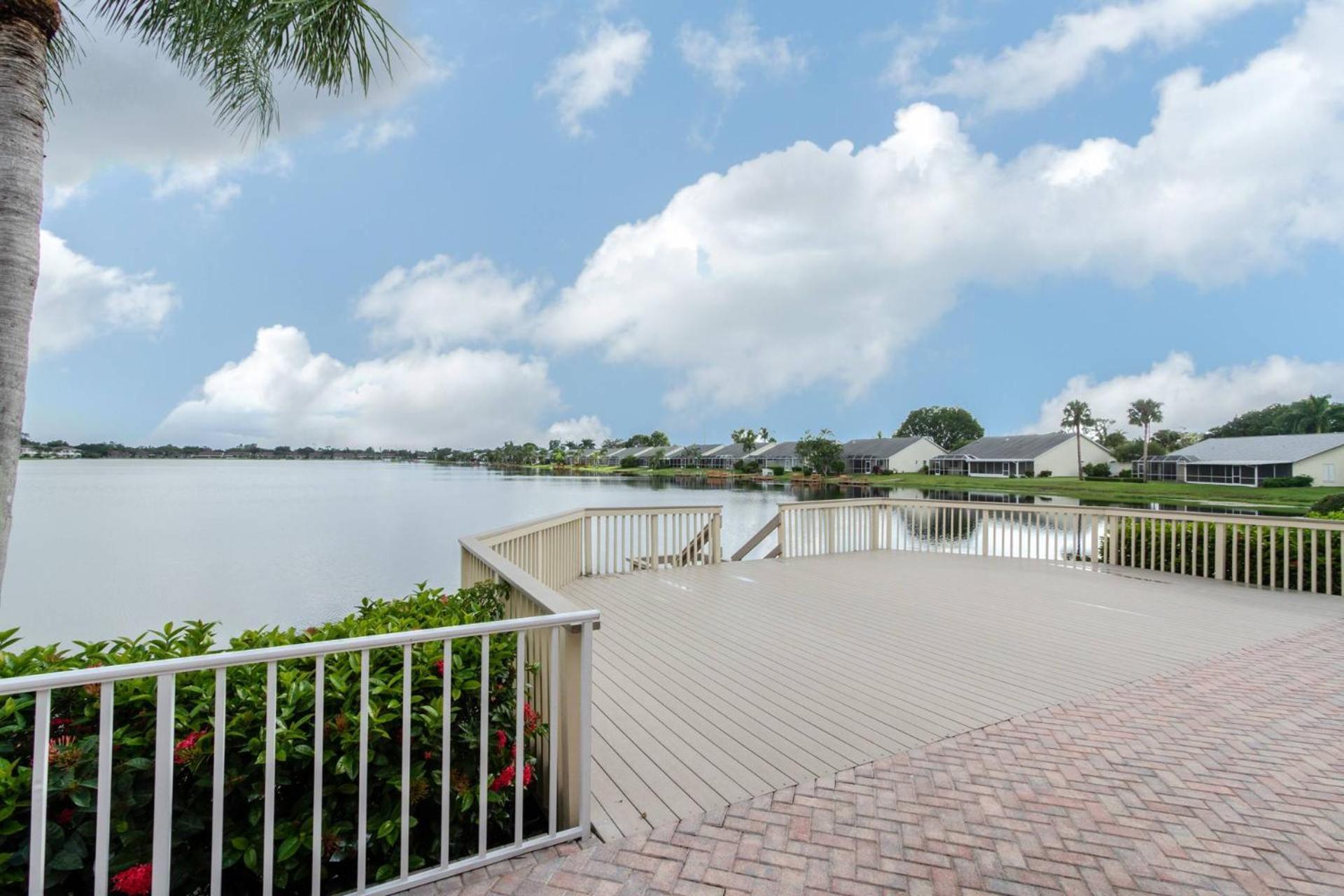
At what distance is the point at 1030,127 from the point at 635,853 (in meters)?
23.2

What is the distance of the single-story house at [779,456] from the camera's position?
63756mm

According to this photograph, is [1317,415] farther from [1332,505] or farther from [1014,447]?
[1332,505]

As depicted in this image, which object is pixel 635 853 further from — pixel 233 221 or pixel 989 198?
pixel 233 221

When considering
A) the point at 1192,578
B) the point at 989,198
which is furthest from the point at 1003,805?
the point at 989,198

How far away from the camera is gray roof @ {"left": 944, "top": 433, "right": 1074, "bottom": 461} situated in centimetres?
4772

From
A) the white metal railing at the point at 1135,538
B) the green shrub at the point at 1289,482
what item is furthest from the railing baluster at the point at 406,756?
the green shrub at the point at 1289,482

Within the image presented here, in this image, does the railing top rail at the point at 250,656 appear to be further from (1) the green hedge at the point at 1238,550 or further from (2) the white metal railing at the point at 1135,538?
(1) the green hedge at the point at 1238,550

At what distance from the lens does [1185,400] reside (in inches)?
2076

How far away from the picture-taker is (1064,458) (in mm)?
47969

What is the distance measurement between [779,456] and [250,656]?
Result: 2612 inches

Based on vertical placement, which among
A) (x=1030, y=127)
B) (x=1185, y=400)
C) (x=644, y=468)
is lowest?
(x=644, y=468)

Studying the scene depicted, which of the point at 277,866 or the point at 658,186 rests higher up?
the point at 658,186

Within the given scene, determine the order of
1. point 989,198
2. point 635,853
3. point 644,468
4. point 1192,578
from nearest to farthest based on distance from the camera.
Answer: point 635,853 < point 1192,578 < point 989,198 < point 644,468

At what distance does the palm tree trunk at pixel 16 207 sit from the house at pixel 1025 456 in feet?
179
